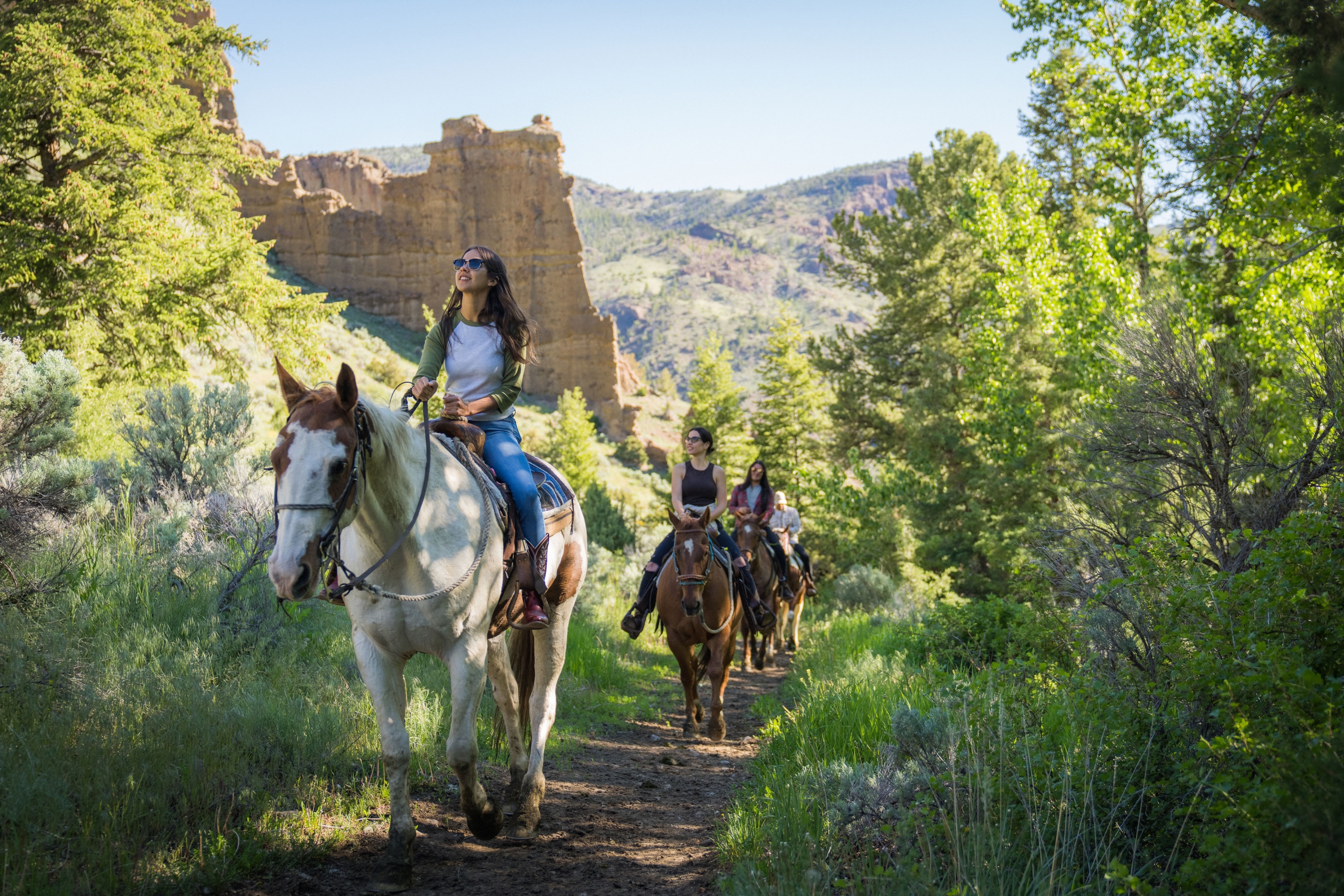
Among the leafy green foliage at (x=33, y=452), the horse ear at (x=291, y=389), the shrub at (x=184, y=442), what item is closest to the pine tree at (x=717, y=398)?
the shrub at (x=184, y=442)

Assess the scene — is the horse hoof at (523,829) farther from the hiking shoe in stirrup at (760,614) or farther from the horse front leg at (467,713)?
the hiking shoe in stirrup at (760,614)

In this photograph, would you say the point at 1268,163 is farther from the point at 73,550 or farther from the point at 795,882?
the point at 73,550

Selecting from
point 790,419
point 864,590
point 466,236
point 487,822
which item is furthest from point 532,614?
point 466,236

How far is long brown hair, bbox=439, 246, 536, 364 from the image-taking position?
542 centimetres

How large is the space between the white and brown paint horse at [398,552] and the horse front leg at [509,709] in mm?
414

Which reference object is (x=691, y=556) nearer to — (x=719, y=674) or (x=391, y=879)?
(x=719, y=674)

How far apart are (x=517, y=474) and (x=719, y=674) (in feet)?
14.1

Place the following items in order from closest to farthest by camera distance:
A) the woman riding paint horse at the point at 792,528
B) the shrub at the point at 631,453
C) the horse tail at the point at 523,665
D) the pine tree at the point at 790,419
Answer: the horse tail at the point at 523,665, the woman riding paint horse at the point at 792,528, the pine tree at the point at 790,419, the shrub at the point at 631,453

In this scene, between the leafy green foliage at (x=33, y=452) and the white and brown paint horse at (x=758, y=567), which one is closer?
the leafy green foliage at (x=33, y=452)

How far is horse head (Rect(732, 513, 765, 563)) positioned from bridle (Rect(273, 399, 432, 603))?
8.39 meters

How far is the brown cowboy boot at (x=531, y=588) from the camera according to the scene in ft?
16.6

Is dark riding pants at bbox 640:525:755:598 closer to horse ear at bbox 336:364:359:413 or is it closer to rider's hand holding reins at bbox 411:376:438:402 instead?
rider's hand holding reins at bbox 411:376:438:402

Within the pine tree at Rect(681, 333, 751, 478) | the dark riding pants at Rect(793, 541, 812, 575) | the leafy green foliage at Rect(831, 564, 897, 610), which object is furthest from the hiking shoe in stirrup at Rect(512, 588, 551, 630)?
the pine tree at Rect(681, 333, 751, 478)

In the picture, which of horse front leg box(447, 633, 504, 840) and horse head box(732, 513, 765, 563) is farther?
horse head box(732, 513, 765, 563)
